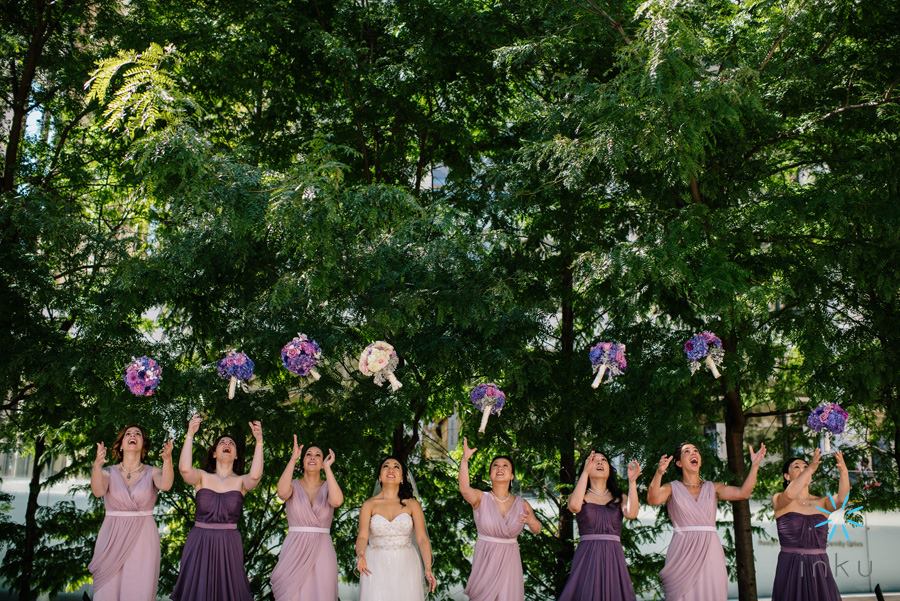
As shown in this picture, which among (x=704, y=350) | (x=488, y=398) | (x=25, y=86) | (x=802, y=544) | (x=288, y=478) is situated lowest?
(x=802, y=544)

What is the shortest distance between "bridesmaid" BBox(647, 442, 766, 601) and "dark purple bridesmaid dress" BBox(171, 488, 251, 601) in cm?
Result: 323

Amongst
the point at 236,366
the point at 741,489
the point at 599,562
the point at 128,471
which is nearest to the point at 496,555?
the point at 599,562

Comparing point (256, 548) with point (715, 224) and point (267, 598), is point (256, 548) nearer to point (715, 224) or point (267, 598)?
point (267, 598)

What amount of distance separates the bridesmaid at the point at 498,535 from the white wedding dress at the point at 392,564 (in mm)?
469

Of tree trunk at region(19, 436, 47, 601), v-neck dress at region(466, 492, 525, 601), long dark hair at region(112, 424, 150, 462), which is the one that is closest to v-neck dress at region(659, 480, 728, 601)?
v-neck dress at region(466, 492, 525, 601)

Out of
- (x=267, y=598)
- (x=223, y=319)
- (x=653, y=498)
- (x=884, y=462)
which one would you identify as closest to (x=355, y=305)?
(x=223, y=319)

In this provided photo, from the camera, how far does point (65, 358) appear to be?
760cm

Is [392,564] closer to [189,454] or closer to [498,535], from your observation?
[498,535]

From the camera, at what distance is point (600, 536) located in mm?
7004

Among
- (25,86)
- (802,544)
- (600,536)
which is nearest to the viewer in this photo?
(600,536)

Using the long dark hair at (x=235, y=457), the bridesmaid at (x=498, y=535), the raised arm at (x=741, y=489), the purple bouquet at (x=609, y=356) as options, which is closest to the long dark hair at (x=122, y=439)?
the long dark hair at (x=235, y=457)

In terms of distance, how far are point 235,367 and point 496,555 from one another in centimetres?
→ 251

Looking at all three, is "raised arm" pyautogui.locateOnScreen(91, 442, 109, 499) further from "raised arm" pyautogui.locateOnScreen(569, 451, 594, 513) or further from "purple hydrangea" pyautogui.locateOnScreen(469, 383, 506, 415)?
"raised arm" pyautogui.locateOnScreen(569, 451, 594, 513)

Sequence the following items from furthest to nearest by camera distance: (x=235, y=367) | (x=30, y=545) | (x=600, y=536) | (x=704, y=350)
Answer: (x=30, y=545), (x=704, y=350), (x=235, y=367), (x=600, y=536)
